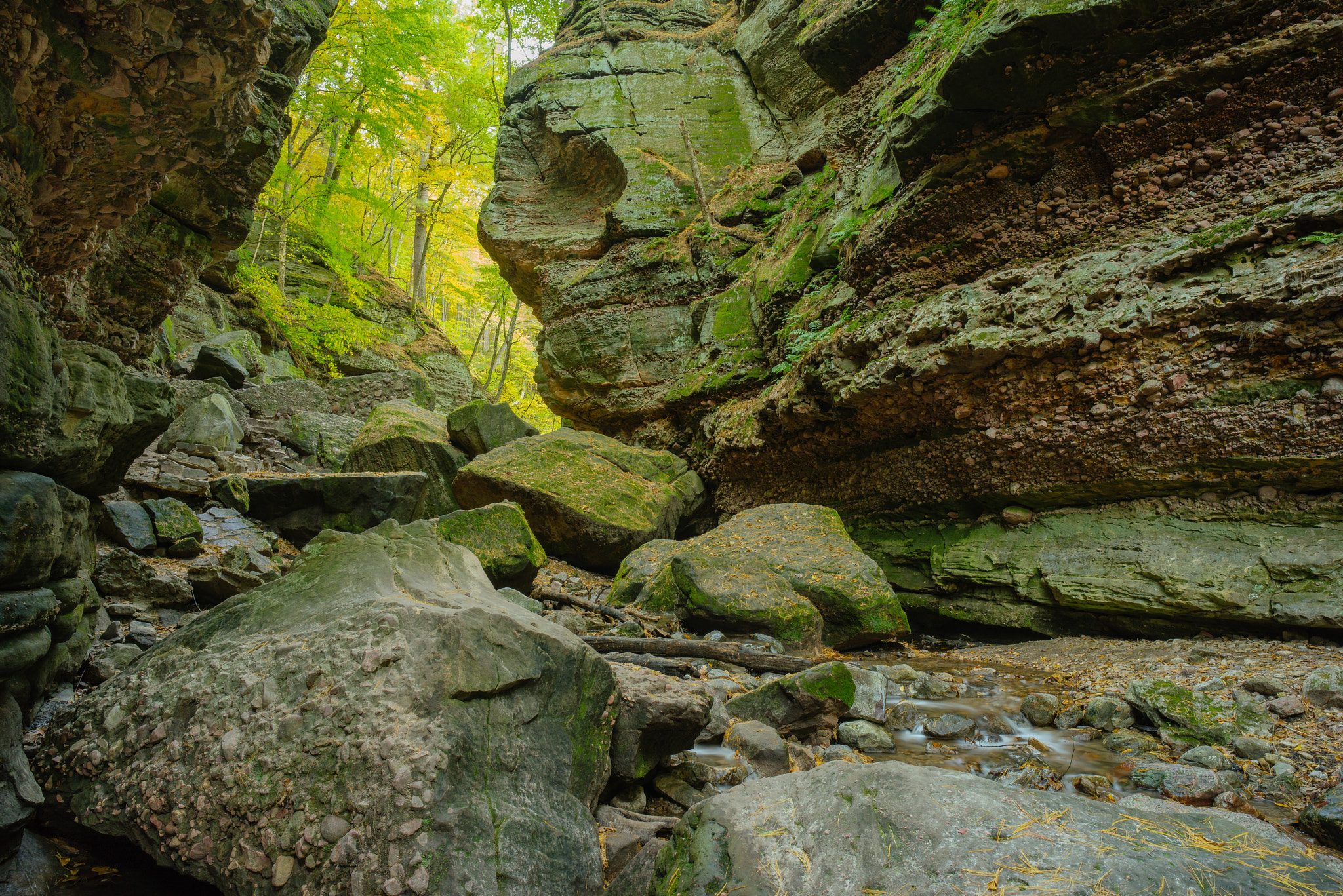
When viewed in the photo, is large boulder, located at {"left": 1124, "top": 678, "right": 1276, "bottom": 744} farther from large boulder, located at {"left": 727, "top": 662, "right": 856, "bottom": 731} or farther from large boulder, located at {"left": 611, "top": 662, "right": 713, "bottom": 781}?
large boulder, located at {"left": 611, "top": 662, "right": 713, "bottom": 781}

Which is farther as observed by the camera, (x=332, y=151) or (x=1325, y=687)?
(x=332, y=151)

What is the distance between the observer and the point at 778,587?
654 centimetres

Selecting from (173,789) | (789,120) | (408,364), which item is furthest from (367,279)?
(173,789)

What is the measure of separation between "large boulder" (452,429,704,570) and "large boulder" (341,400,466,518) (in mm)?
1089

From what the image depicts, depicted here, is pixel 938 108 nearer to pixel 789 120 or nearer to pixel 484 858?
pixel 484 858

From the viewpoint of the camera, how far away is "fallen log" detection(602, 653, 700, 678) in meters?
4.88

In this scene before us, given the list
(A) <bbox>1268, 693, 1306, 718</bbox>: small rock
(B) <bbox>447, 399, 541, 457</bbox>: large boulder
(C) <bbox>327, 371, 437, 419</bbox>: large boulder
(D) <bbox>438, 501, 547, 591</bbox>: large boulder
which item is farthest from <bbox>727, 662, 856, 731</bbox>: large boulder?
(C) <bbox>327, 371, 437, 419</bbox>: large boulder

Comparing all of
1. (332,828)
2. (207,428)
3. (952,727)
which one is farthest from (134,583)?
(207,428)

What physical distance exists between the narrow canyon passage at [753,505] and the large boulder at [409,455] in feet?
0.27

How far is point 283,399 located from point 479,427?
4.40 meters

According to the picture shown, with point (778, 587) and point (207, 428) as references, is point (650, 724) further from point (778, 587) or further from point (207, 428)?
point (207, 428)

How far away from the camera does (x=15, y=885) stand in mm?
1950

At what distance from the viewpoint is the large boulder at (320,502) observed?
24.2 feet

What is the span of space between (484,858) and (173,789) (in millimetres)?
1146
